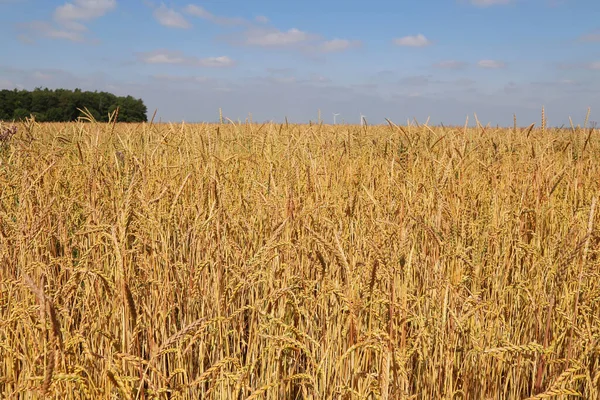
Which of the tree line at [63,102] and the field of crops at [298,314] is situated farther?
the tree line at [63,102]

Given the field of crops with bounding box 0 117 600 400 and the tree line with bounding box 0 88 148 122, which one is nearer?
the field of crops with bounding box 0 117 600 400

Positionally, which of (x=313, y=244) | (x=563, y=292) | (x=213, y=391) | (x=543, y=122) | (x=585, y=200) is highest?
(x=543, y=122)

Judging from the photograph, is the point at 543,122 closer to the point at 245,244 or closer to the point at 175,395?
the point at 245,244

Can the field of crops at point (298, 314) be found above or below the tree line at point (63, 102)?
below

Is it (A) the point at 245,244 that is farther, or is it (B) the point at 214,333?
(A) the point at 245,244

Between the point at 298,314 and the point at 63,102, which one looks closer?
the point at 298,314

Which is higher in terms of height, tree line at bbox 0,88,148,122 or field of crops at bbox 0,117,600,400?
tree line at bbox 0,88,148,122

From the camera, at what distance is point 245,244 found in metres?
2.22

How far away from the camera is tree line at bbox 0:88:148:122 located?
37.0 meters

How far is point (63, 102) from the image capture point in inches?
1527

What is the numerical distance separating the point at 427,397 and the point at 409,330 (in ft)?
1.09

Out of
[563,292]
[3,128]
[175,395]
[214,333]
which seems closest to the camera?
[175,395]

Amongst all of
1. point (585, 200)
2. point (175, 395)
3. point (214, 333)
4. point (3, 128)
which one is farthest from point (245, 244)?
point (3, 128)

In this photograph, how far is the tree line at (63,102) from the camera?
3697 cm
